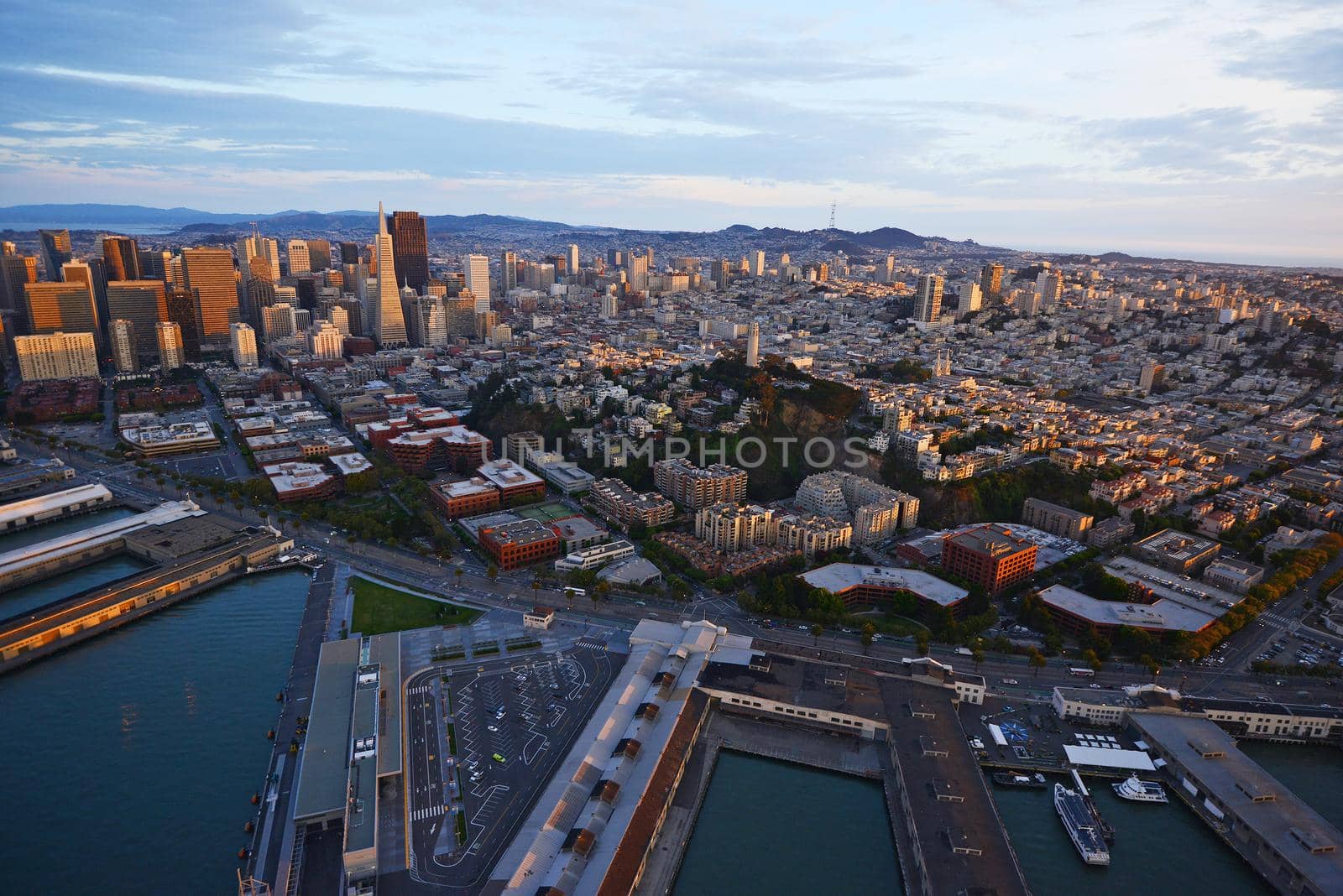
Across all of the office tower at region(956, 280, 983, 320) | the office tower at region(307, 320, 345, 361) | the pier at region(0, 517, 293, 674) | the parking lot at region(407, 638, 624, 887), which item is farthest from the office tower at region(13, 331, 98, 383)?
the office tower at region(956, 280, 983, 320)

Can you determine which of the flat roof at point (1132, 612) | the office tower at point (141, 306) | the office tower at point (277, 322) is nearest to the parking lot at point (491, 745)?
the flat roof at point (1132, 612)

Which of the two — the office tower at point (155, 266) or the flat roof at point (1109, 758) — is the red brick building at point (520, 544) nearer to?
the flat roof at point (1109, 758)

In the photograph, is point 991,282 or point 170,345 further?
point 991,282

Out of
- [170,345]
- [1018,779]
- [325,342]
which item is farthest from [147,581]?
[325,342]

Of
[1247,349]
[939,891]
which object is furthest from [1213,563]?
[1247,349]

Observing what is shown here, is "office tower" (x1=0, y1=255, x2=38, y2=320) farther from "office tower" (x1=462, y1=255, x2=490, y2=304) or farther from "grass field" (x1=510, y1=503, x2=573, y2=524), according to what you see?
"grass field" (x1=510, y1=503, x2=573, y2=524)

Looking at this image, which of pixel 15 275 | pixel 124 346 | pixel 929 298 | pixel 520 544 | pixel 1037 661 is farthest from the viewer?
pixel 929 298

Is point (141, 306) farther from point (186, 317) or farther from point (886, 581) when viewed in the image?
point (886, 581)
